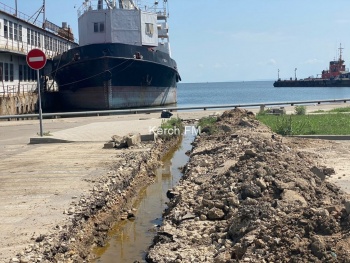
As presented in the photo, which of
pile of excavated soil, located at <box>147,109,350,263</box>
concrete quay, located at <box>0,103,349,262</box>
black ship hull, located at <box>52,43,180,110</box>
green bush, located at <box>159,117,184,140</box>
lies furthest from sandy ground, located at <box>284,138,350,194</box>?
black ship hull, located at <box>52,43,180,110</box>

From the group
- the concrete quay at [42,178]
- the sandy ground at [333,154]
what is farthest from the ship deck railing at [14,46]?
the sandy ground at [333,154]

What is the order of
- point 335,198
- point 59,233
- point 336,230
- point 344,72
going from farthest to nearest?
point 344,72
point 335,198
point 59,233
point 336,230

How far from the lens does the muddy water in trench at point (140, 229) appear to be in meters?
6.40

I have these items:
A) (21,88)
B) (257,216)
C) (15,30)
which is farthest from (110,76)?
(257,216)

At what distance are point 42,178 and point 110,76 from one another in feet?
91.6

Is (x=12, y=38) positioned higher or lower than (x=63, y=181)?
higher

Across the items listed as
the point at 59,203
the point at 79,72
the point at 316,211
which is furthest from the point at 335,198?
the point at 79,72

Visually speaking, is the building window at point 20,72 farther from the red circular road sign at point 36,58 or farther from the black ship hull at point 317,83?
the black ship hull at point 317,83

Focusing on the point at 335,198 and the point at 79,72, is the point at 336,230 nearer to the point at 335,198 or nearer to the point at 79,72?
the point at 335,198

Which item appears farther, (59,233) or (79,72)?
(79,72)

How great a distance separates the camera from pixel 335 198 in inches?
252

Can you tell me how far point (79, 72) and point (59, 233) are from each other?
32794mm

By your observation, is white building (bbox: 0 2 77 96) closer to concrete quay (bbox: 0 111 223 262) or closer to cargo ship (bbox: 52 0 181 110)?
cargo ship (bbox: 52 0 181 110)

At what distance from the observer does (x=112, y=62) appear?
36.0 m
